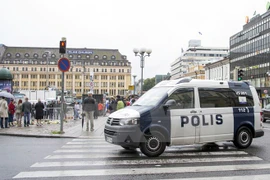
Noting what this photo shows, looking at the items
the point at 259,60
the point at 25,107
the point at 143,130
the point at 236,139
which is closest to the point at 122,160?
the point at 143,130

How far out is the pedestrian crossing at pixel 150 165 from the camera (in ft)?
23.8

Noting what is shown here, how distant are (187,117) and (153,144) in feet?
4.37

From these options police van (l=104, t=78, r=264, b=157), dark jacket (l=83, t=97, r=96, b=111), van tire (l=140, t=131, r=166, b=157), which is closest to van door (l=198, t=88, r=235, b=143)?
police van (l=104, t=78, r=264, b=157)

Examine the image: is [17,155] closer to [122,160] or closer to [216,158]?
[122,160]

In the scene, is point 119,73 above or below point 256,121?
above

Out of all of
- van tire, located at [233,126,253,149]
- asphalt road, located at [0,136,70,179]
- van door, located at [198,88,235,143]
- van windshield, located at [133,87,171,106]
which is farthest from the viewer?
van tire, located at [233,126,253,149]

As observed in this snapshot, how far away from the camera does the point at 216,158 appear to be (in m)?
9.38

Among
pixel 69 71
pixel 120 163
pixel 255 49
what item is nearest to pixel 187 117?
pixel 120 163

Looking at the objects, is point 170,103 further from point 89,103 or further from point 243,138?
point 89,103

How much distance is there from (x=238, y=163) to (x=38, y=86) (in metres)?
138

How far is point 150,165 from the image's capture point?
327 inches

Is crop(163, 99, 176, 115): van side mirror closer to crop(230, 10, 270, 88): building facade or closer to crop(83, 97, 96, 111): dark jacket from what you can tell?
crop(83, 97, 96, 111): dark jacket

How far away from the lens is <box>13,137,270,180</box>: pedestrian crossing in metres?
7.26

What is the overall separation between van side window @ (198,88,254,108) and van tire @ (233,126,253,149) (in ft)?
2.77
